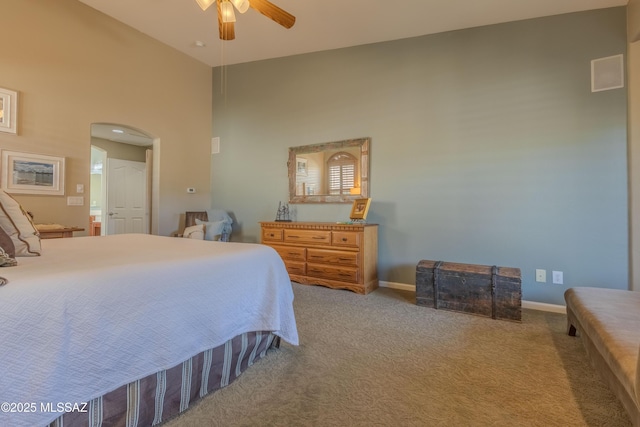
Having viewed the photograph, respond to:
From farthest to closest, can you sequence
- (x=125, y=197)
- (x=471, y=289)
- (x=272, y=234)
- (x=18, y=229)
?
1. (x=125, y=197)
2. (x=272, y=234)
3. (x=471, y=289)
4. (x=18, y=229)

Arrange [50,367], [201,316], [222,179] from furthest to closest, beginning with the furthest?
[222,179]
[201,316]
[50,367]

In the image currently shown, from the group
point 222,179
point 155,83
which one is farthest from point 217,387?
point 155,83

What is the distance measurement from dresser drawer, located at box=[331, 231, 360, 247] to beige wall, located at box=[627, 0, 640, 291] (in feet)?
8.29

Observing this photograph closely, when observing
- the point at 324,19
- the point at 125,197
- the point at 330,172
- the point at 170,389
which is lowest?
the point at 170,389

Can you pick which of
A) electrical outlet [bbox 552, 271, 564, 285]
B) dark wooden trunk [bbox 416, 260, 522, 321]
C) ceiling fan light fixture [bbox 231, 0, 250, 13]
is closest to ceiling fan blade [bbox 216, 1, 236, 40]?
ceiling fan light fixture [bbox 231, 0, 250, 13]

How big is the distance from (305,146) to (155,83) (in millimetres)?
2308

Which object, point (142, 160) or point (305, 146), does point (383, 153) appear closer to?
point (305, 146)

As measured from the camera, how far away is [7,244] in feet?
4.32

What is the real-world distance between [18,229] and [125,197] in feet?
17.8

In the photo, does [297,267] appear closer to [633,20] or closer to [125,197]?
[633,20]

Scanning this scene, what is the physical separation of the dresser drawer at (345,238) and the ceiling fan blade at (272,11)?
217 cm

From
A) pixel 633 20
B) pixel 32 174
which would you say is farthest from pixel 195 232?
pixel 633 20

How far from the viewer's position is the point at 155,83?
424 centimetres

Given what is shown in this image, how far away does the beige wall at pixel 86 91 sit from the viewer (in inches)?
120
